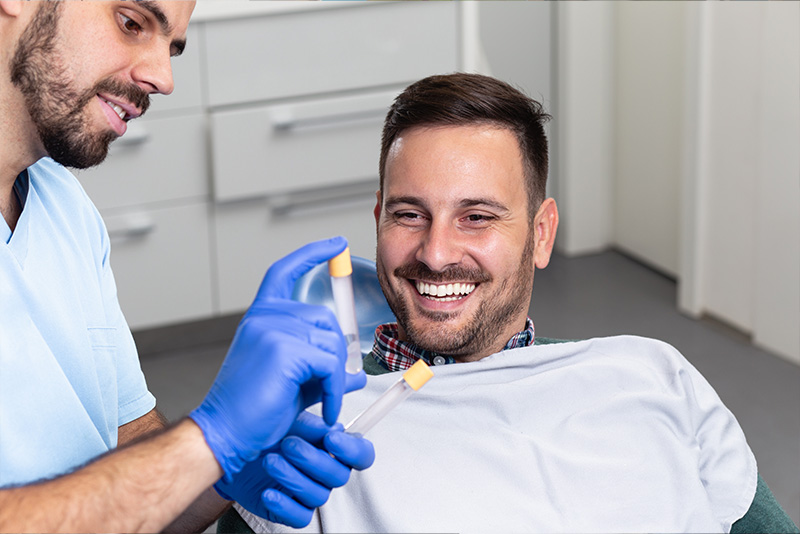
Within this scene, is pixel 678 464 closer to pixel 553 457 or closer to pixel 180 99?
pixel 553 457

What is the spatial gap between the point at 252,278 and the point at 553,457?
1.83 meters

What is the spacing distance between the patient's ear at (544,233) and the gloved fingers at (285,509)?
0.56 metres

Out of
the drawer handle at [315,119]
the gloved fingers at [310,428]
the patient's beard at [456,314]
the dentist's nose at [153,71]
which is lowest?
the gloved fingers at [310,428]

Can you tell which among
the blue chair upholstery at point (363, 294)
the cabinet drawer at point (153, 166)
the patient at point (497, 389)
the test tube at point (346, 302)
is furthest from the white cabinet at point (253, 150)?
the test tube at point (346, 302)

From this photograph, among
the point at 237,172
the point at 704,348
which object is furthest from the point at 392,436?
the point at 704,348

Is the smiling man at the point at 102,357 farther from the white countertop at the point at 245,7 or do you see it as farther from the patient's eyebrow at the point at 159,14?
the white countertop at the point at 245,7

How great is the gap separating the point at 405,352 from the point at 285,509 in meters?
0.37

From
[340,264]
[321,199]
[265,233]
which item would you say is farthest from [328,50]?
[340,264]

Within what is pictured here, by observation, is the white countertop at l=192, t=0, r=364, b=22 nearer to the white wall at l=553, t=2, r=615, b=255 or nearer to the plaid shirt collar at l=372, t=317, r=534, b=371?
the white wall at l=553, t=2, r=615, b=255

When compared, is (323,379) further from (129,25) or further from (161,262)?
(161,262)

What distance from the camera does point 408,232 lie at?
1405 mm

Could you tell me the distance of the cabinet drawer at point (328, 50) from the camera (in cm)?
273

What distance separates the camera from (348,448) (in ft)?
3.68

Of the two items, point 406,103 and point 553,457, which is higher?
point 406,103
